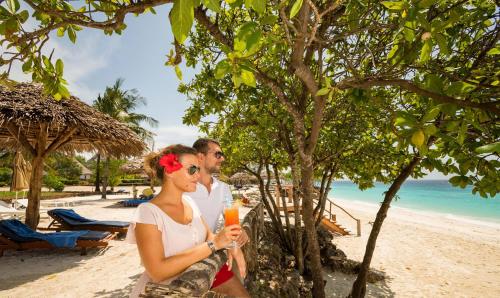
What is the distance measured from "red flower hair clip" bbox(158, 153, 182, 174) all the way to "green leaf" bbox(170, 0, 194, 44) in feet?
4.47

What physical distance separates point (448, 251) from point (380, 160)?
37.0ft

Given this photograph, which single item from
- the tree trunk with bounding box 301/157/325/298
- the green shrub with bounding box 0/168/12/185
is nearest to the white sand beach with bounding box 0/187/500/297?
the tree trunk with bounding box 301/157/325/298

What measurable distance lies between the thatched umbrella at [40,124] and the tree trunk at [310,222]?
6936 millimetres

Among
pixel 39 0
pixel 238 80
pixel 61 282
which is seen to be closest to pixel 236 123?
pixel 39 0

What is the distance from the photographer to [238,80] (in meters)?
1.43

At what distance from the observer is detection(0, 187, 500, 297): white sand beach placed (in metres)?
5.08

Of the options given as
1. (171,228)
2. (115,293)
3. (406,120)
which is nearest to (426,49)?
(406,120)

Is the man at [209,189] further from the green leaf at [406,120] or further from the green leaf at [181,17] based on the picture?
the green leaf at [181,17]

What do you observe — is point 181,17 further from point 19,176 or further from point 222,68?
point 19,176

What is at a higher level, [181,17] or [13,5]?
[13,5]

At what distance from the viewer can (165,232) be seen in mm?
1865

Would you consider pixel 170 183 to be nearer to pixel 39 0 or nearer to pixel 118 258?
pixel 39 0

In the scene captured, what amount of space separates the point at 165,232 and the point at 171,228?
0.05 meters

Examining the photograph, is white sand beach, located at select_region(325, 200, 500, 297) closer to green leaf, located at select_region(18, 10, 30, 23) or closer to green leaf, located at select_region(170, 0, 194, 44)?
green leaf, located at select_region(170, 0, 194, 44)
